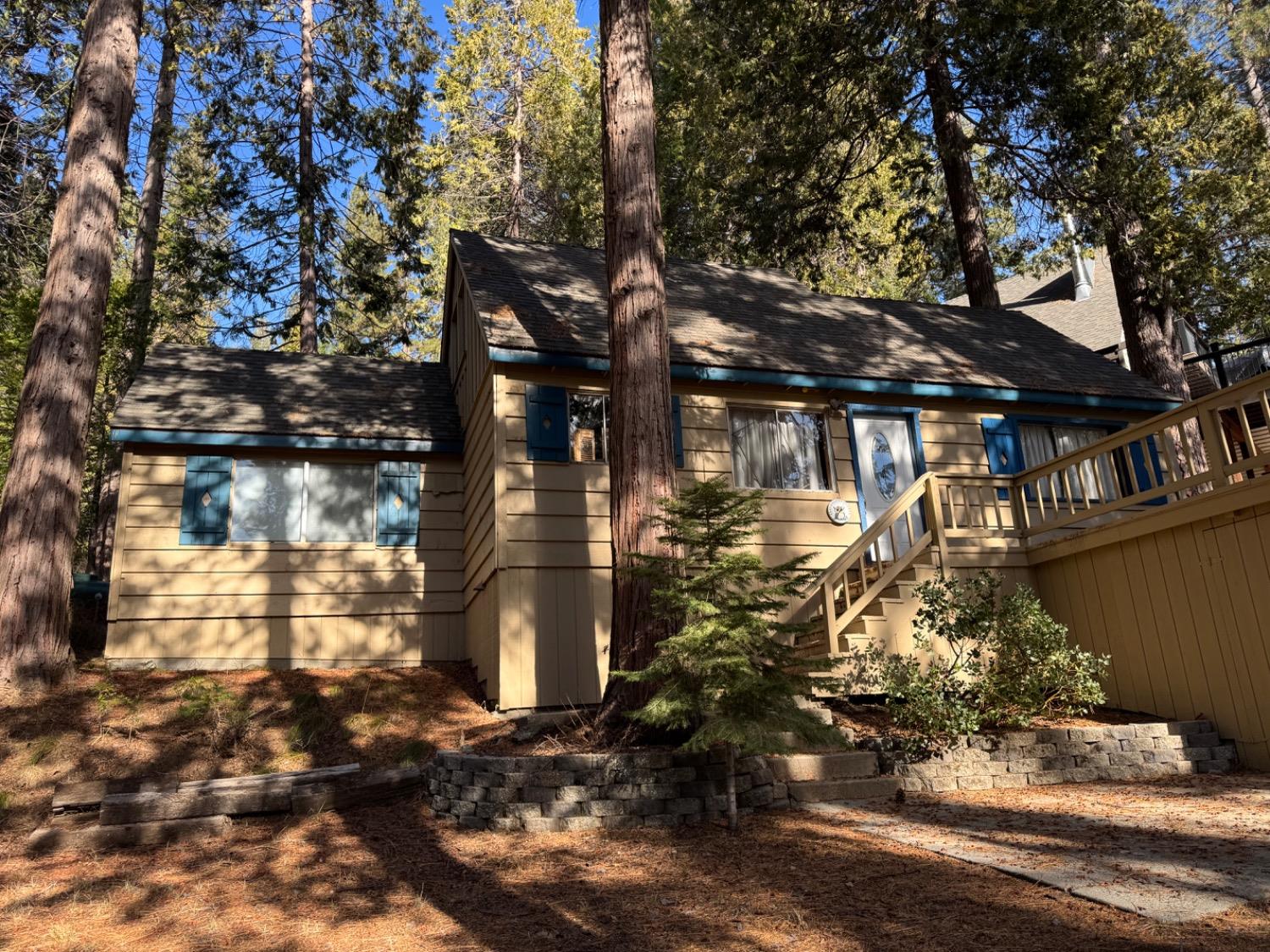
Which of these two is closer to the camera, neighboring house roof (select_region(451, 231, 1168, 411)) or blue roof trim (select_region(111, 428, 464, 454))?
neighboring house roof (select_region(451, 231, 1168, 411))

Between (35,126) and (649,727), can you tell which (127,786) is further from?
(35,126)

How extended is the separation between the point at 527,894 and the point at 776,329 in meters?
8.97

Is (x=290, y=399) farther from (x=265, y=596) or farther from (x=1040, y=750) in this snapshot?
(x=1040, y=750)

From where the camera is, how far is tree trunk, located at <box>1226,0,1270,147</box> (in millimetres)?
25312

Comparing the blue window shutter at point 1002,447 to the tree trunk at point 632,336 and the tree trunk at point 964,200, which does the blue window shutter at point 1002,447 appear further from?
the tree trunk at point 964,200

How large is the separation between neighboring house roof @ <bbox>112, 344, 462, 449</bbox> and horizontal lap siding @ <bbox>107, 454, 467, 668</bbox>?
2.43ft

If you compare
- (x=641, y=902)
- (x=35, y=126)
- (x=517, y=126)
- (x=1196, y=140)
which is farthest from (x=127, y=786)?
(x=517, y=126)

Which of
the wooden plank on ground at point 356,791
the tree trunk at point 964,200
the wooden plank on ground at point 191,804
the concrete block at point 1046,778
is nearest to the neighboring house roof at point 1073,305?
the tree trunk at point 964,200

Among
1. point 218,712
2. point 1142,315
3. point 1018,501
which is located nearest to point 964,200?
point 1142,315

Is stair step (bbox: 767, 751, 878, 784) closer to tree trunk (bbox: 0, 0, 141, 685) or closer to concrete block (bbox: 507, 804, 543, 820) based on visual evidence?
concrete block (bbox: 507, 804, 543, 820)

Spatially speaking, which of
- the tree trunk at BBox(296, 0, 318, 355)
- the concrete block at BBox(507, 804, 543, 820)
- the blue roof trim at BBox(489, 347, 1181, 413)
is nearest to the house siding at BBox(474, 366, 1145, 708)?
the blue roof trim at BBox(489, 347, 1181, 413)

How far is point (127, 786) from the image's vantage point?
667cm

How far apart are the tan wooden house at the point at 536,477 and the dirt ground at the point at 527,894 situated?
3.20 meters

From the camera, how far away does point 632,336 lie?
752 centimetres
